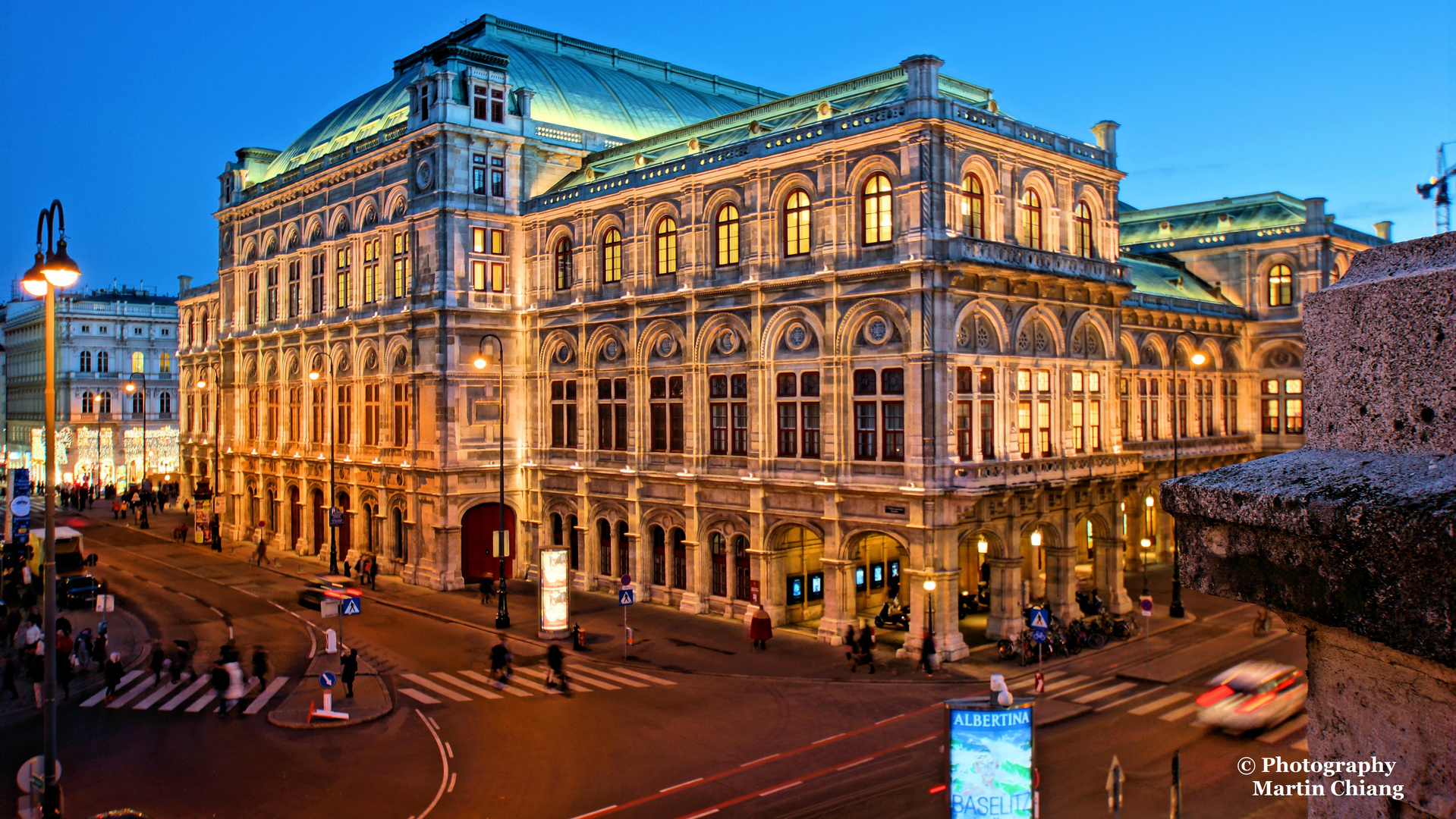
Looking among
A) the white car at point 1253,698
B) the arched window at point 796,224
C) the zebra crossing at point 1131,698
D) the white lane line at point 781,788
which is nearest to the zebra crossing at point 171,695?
the white lane line at point 781,788

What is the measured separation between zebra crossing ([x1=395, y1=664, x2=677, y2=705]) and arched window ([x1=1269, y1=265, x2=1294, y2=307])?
151 ft

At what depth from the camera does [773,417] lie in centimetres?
3838

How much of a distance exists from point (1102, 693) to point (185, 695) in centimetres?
2707

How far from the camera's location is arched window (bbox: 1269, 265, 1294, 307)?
57.3 metres

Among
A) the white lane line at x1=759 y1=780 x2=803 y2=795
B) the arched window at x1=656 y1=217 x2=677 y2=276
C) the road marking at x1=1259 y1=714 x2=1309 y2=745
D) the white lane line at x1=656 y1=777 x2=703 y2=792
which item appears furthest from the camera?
the arched window at x1=656 y1=217 x2=677 y2=276

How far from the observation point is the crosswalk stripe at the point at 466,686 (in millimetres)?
29263

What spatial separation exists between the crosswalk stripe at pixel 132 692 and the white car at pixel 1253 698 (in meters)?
30.0

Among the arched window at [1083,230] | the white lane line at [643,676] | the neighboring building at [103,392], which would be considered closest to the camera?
the white lane line at [643,676]

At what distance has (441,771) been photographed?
22625mm

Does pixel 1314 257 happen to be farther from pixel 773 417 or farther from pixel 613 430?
pixel 613 430

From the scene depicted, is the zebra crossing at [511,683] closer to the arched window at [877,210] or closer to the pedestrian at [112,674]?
the pedestrian at [112,674]

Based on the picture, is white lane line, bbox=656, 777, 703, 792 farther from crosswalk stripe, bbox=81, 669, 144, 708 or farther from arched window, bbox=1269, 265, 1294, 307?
arched window, bbox=1269, 265, 1294, 307

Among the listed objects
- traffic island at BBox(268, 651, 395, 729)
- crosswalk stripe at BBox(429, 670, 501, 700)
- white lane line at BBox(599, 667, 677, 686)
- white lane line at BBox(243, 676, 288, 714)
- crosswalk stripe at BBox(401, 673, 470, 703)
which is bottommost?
white lane line at BBox(599, 667, 677, 686)

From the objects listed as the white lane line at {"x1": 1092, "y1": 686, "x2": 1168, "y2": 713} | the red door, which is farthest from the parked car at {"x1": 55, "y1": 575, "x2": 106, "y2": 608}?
the white lane line at {"x1": 1092, "y1": 686, "x2": 1168, "y2": 713}
